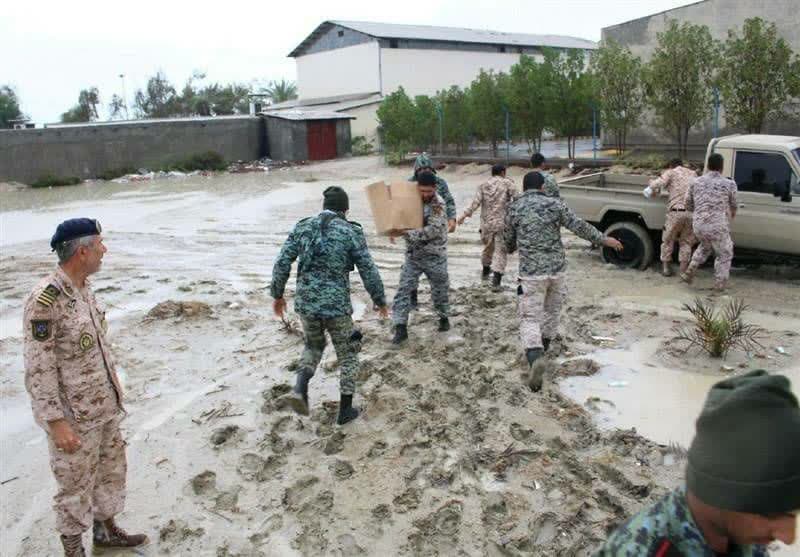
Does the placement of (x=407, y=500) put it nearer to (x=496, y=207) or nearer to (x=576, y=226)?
(x=576, y=226)

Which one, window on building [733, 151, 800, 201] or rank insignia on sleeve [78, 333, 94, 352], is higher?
window on building [733, 151, 800, 201]

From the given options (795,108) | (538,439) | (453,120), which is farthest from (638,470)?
(453,120)

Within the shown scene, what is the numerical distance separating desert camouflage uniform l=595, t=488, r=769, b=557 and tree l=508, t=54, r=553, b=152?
847 inches

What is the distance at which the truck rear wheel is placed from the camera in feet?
30.0

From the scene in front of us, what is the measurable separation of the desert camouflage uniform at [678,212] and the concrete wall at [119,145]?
28.4m

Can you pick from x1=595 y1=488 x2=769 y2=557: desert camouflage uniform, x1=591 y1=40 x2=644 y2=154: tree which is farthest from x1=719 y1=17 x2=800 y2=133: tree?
x1=595 y1=488 x2=769 y2=557: desert camouflage uniform

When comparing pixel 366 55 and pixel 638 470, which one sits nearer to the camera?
pixel 638 470

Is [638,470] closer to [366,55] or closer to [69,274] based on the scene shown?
[69,274]

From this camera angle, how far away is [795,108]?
1753 centimetres

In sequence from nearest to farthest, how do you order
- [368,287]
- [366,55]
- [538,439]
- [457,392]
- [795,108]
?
1. [538,439]
2. [368,287]
3. [457,392]
4. [795,108]
5. [366,55]

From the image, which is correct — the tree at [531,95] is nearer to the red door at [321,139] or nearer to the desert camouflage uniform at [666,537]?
the red door at [321,139]

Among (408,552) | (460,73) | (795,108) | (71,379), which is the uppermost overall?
(460,73)

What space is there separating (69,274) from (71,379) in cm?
50

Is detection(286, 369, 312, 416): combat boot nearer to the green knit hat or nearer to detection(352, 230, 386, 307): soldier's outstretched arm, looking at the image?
detection(352, 230, 386, 307): soldier's outstretched arm
